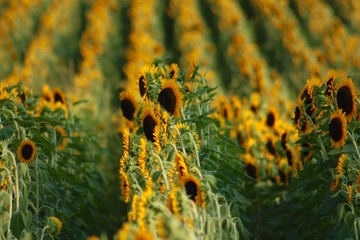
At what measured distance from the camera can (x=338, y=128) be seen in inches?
138

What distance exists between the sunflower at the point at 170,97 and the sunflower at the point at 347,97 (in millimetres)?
850

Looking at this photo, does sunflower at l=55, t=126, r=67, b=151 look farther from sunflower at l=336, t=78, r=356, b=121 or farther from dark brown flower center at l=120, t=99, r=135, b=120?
sunflower at l=336, t=78, r=356, b=121

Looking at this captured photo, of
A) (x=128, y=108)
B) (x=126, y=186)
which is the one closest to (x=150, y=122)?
(x=126, y=186)

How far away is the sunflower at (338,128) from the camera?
11.4ft

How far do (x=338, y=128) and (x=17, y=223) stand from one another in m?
1.68

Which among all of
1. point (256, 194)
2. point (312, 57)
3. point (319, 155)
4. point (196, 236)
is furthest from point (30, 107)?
point (312, 57)

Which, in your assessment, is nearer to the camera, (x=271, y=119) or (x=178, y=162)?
(x=178, y=162)

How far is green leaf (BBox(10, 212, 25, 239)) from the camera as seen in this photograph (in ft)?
10.8

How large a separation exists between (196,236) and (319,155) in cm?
177

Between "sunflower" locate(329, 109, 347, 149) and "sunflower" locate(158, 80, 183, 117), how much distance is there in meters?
0.81

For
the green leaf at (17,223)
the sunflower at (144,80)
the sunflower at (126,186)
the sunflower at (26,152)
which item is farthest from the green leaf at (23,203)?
the sunflower at (144,80)

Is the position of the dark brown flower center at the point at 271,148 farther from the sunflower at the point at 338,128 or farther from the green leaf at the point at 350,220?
the green leaf at the point at 350,220

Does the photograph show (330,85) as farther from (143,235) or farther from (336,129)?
(143,235)

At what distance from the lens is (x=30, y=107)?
16.9 ft
